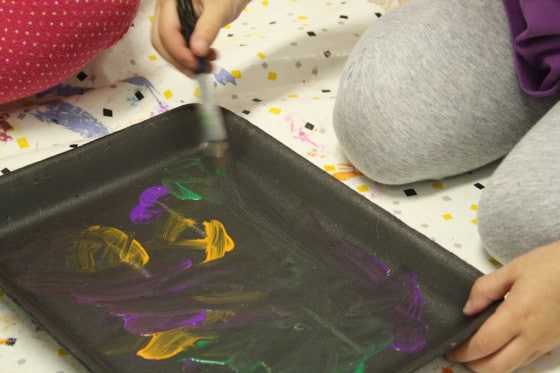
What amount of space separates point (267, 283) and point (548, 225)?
0.24m

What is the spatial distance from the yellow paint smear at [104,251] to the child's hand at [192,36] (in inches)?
6.8

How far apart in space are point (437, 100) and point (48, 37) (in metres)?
0.42

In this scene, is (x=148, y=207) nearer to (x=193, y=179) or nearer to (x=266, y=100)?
(x=193, y=179)

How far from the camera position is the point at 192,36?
0.65 m

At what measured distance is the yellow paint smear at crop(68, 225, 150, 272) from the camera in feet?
1.97

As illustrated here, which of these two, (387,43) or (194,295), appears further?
(387,43)

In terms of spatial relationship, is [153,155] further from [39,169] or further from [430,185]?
[430,185]

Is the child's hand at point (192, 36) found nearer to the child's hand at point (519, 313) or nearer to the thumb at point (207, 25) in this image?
the thumb at point (207, 25)

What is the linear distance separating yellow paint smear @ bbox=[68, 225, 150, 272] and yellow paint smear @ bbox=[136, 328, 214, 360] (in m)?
0.08

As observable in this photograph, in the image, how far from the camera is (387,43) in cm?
72

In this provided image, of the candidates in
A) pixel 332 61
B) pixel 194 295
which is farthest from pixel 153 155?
pixel 332 61

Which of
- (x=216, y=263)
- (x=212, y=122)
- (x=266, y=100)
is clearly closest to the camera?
(x=216, y=263)

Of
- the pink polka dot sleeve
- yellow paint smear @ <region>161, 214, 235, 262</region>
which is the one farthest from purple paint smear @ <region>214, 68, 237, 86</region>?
yellow paint smear @ <region>161, 214, 235, 262</region>

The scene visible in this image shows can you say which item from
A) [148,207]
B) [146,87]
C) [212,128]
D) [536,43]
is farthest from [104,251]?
[536,43]
